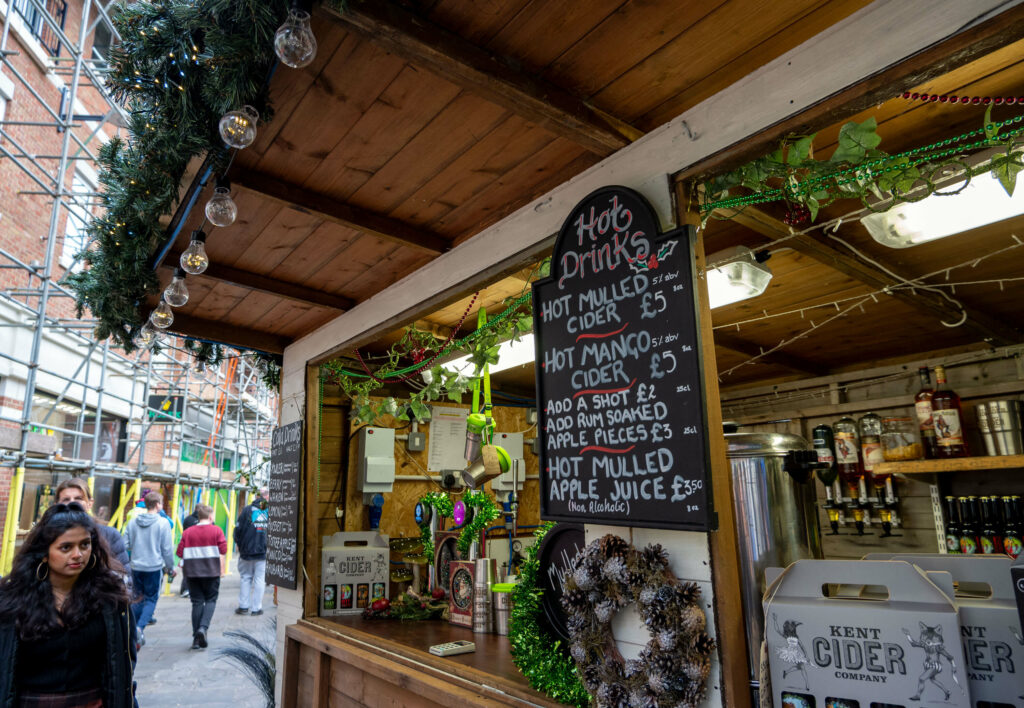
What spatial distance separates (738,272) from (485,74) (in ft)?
4.30

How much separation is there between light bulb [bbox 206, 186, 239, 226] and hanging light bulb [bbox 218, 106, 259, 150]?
14.9 inches

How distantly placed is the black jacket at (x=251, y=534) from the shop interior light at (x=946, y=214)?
23.4ft

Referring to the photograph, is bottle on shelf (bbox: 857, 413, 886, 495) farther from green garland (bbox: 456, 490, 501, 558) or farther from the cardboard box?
the cardboard box

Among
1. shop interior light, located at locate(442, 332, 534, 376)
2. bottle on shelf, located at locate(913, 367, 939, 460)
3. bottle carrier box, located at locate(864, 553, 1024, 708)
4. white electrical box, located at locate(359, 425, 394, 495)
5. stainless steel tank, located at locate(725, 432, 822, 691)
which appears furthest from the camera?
white electrical box, located at locate(359, 425, 394, 495)

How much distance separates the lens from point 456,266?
8.13 ft

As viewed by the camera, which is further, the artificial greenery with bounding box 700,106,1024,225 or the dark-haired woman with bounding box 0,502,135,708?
the dark-haired woman with bounding box 0,502,135,708

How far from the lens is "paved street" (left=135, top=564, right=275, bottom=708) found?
4652 millimetres

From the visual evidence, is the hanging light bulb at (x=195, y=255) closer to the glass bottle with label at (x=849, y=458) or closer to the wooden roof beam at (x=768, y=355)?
the wooden roof beam at (x=768, y=355)

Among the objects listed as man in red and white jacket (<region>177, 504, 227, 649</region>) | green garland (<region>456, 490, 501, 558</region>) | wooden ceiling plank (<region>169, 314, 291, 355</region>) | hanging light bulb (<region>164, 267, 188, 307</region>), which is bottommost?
man in red and white jacket (<region>177, 504, 227, 649</region>)

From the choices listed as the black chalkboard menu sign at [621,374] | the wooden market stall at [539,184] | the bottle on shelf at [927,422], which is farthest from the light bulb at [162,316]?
the bottle on shelf at [927,422]

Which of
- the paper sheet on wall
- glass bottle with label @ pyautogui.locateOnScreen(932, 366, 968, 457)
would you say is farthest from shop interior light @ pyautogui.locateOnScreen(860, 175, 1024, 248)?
the paper sheet on wall

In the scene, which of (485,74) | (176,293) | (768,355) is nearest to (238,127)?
(485,74)

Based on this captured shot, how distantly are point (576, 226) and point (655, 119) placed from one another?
0.35 m

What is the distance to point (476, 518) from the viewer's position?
2.94m
